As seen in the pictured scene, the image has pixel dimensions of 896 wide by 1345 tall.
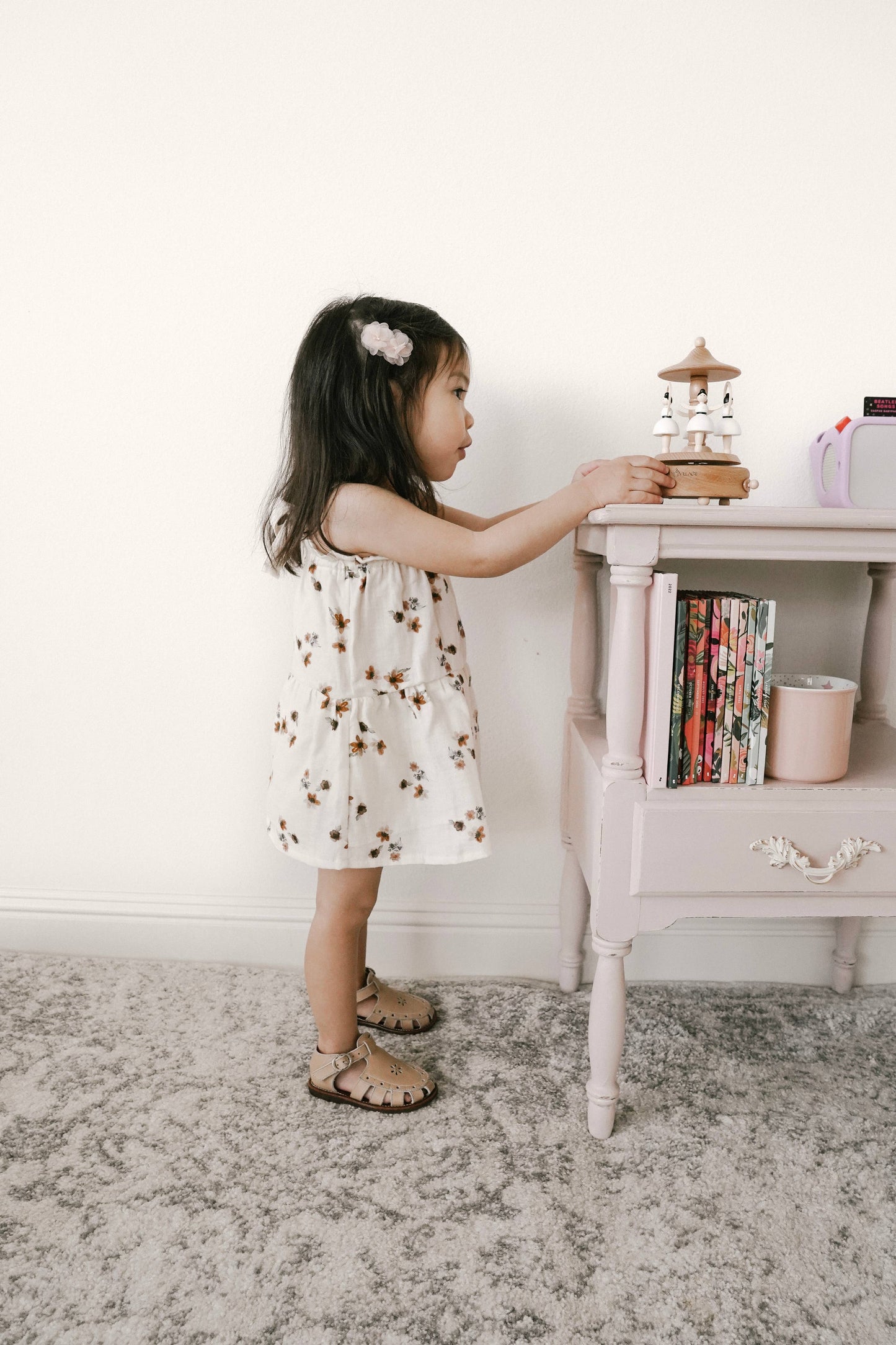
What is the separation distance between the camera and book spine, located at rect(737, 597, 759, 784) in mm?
951

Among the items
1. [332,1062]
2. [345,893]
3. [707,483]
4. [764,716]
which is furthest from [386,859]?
[707,483]

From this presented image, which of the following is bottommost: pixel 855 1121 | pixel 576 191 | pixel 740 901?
pixel 855 1121

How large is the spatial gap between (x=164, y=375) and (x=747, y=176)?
887 mm

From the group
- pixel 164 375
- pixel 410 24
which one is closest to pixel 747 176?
pixel 410 24

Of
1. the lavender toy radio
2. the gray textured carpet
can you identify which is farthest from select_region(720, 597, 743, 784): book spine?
the gray textured carpet

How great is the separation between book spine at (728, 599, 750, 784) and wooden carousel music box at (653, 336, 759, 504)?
0.14 m

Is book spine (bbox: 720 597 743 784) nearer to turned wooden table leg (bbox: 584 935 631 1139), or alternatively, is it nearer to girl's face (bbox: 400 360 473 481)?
turned wooden table leg (bbox: 584 935 631 1139)

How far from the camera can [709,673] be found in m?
0.96

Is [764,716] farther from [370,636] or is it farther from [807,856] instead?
[370,636]

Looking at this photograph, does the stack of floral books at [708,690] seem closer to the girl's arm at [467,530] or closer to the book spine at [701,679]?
the book spine at [701,679]

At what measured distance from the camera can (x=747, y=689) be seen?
963 millimetres

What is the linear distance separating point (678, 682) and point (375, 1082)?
625 millimetres

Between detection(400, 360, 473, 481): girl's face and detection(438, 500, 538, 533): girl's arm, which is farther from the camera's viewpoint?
detection(438, 500, 538, 533): girl's arm

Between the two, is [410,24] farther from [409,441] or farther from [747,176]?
[409,441]
